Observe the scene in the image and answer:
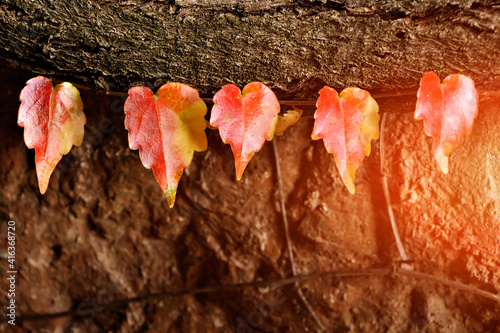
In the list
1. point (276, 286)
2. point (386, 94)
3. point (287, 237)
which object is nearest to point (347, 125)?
point (386, 94)

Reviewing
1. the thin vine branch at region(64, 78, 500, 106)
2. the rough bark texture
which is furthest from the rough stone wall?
the thin vine branch at region(64, 78, 500, 106)

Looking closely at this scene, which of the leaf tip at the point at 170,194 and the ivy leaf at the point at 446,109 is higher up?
the ivy leaf at the point at 446,109

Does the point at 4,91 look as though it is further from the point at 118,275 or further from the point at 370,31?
the point at 370,31

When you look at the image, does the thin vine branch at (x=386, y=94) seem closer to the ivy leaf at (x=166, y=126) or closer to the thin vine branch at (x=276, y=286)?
the ivy leaf at (x=166, y=126)

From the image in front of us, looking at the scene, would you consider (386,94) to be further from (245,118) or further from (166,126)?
(166,126)

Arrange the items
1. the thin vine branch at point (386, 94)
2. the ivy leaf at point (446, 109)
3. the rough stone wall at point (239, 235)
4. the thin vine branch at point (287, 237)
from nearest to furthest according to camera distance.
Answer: the ivy leaf at point (446, 109), the thin vine branch at point (386, 94), the rough stone wall at point (239, 235), the thin vine branch at point (287, 237)

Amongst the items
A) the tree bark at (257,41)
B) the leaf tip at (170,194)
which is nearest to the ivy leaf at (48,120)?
the tree bark at (257,41)

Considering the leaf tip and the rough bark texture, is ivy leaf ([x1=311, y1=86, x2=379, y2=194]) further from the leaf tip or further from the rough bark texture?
the leaf tip
